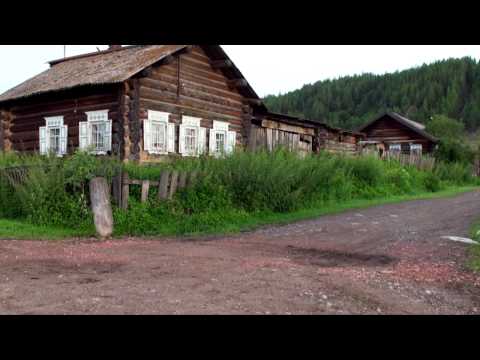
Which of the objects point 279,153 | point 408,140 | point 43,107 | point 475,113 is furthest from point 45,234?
point 475,113

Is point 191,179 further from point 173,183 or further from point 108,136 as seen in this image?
point 108,136

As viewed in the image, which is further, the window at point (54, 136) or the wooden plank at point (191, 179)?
the window at point (54, 136)

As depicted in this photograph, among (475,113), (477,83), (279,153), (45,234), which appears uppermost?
(477,83)

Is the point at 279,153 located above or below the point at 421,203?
above

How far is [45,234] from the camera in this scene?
405 inches

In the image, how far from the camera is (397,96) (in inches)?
3755

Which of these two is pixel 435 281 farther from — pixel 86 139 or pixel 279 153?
pixel 86 139

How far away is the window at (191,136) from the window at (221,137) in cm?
54

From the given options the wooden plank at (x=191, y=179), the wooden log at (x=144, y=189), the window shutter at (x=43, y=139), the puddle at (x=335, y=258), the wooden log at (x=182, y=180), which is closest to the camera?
the puddle at (x=335, y=258)

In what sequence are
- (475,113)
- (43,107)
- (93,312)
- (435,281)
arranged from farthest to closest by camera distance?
(475,113) → (43,107) → (435,281) → (93,312)

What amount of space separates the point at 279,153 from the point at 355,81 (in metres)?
96.6

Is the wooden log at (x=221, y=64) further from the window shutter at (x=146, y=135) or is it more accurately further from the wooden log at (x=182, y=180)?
the wooden log at (x=182, y=180)

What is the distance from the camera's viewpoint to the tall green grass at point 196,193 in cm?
1099

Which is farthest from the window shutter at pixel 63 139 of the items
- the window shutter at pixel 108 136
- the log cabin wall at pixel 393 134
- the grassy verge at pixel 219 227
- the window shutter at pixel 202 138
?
the log cabin wall at pixel 393 134
